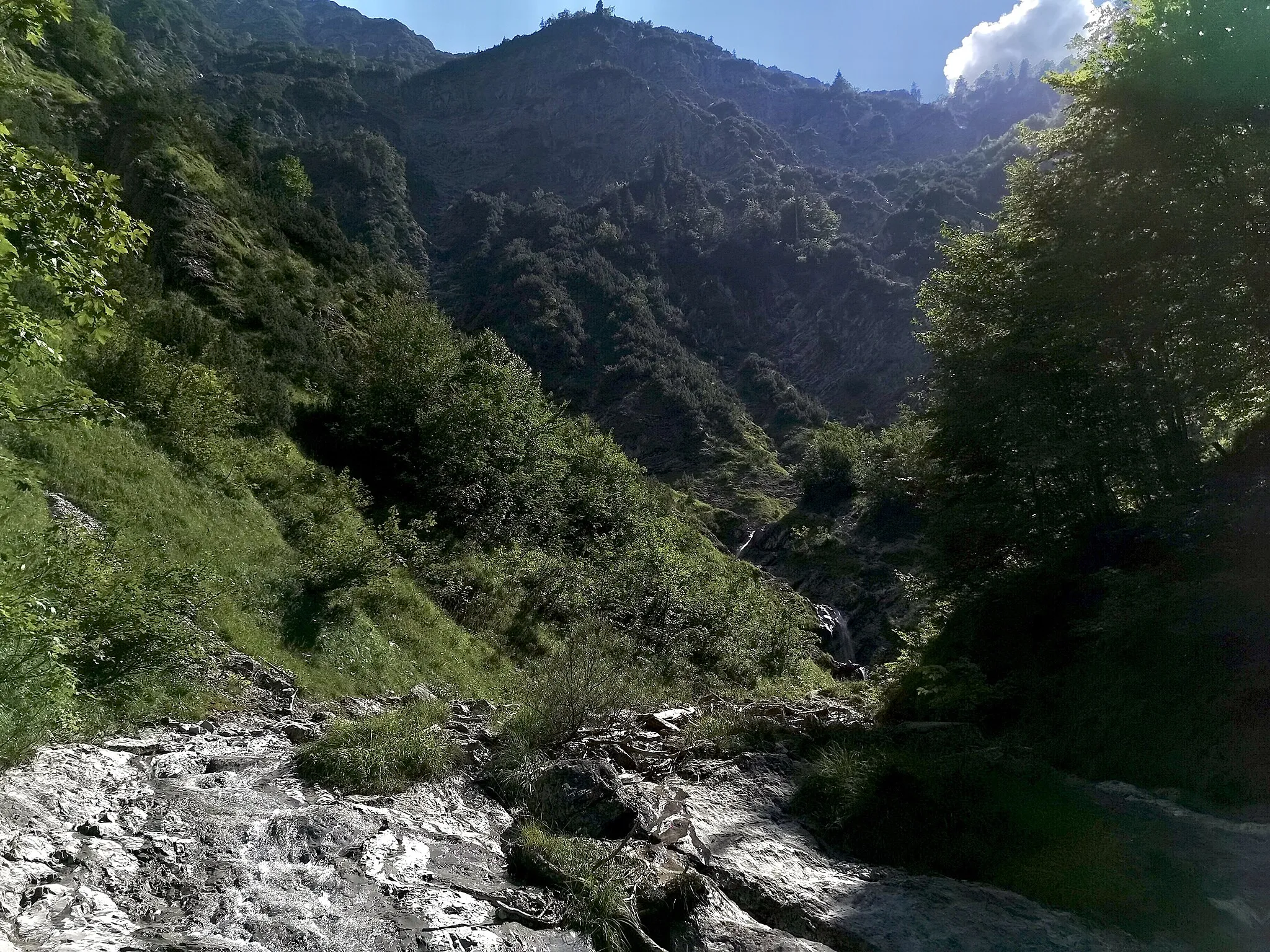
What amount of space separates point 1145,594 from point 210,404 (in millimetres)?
16487

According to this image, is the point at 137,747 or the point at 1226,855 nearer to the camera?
the point at 1226,855

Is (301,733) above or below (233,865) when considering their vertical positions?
below

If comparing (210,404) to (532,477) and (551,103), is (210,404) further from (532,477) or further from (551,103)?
(551,103)

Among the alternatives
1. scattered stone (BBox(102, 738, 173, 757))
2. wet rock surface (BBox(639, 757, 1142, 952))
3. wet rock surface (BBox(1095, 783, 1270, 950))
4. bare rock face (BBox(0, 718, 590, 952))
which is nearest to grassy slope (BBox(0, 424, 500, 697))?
scattered stone (BBox(102, 738, 173, 757))

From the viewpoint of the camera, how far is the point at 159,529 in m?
10.9

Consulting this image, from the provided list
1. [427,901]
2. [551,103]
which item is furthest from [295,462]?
[551,103]

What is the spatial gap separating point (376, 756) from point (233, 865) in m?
2.03

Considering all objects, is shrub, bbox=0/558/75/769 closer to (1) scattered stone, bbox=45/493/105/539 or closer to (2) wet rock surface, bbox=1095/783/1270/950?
(1) scattered stone, bbox=45/493/105/539

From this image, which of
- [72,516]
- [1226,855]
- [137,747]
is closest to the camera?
[1226,855]

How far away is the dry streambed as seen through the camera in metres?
4.46

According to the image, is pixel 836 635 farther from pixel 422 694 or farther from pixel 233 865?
pixel 233 865

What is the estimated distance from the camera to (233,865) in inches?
201

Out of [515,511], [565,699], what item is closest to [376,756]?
[565,699]

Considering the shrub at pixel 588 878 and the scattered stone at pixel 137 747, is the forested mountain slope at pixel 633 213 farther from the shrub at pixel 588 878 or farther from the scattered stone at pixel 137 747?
the shrub at pixel 588 878
